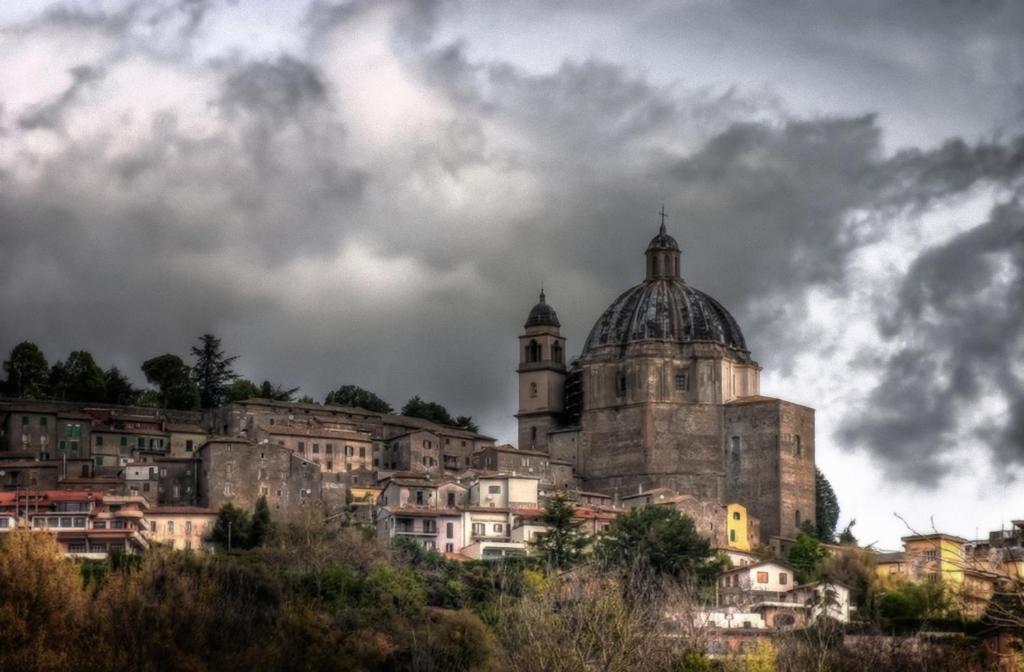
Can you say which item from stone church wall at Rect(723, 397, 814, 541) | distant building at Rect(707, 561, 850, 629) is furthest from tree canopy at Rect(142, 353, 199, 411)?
distant building at Rect(707, 561, 850, 629)

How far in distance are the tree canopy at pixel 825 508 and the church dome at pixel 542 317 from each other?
1407cm

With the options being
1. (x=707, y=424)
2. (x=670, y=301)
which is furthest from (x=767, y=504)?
(x=670, y=301)

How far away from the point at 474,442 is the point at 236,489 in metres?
15.3

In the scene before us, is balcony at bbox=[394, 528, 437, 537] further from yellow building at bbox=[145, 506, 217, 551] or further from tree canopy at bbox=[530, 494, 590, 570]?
yellow building at bbox=[145, 506, 217, 551]

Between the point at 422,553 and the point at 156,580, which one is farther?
the point at 422,553

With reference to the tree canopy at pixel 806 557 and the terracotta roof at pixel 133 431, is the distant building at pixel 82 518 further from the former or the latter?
the tree canopy at pixel 806 557

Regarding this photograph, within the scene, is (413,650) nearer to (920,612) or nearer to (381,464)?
(920,612)

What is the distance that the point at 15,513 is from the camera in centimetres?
6347

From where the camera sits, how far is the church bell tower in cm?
8306

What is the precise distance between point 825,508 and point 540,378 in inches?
573

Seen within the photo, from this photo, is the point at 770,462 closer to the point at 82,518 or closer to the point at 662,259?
the point at 662,259

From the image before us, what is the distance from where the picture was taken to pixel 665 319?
80938 millimetres

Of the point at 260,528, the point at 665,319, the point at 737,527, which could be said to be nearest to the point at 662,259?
the point at 665,319

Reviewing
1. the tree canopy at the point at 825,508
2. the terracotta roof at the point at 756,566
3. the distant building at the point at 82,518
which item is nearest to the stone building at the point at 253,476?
the distant building at the point at 82,518
